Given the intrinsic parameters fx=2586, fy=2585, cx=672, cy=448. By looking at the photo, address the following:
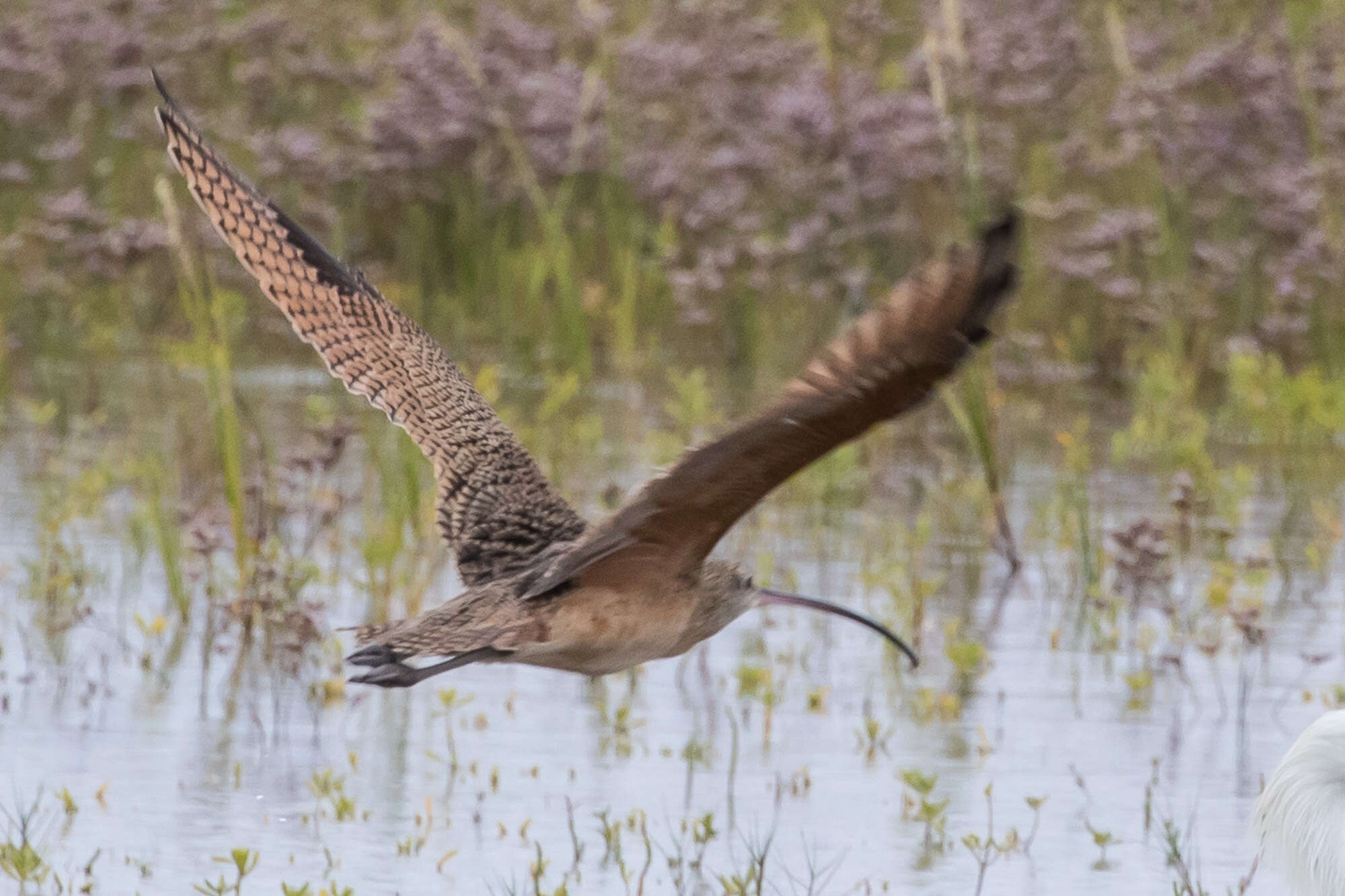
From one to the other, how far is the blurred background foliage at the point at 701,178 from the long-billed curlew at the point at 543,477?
4271mm

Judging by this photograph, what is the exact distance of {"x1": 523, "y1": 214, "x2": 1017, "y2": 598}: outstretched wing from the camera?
12.2ft

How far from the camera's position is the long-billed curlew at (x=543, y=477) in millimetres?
3805

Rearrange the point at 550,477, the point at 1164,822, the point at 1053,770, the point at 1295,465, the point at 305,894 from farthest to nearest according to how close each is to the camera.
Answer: the point at 1295,465 → the point at 550,477 → the point at 1053,770 → the point at 1164,822 → the point at 305,894

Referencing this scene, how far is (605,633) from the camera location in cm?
479

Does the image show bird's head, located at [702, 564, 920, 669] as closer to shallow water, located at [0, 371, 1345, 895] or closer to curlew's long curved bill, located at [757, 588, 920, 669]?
curlew's long curved bill, located at [757, 588, 920, 669]

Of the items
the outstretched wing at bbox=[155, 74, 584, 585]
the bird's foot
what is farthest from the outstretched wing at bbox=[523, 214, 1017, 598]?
the outstretched wing at bbox=[155, 74, 584, 585]

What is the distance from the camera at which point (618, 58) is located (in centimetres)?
1220

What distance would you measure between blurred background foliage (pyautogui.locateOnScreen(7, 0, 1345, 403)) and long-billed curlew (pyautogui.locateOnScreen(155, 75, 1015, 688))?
4.27 metres

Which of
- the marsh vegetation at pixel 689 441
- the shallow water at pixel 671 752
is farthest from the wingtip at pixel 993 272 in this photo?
the marsh vegetation at pixel 689 441

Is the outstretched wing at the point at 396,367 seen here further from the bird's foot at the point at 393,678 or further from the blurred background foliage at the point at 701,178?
the blurred background foliage at the point at 701,178

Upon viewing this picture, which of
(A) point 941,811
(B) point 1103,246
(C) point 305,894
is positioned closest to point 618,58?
(B) point 1103,246

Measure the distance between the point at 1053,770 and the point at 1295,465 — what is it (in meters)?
3.46

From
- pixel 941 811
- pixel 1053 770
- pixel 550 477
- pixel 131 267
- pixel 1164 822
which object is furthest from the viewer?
pixel 131 267

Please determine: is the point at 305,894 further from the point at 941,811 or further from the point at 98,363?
the point at 98,363
